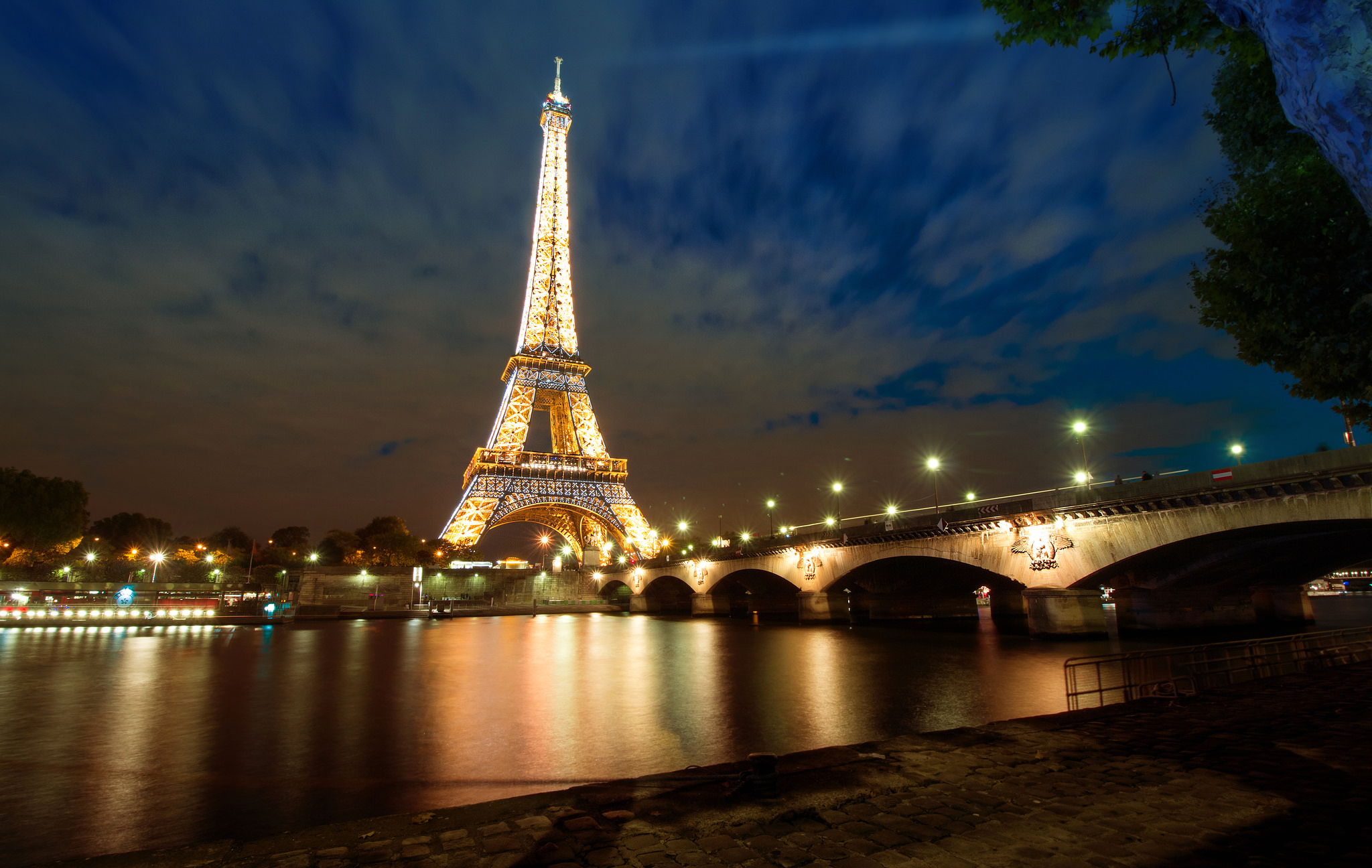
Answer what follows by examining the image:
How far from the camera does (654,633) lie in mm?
47031

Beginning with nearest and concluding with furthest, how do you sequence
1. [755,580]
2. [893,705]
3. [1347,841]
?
[1347,841], [893,705], [755,580]

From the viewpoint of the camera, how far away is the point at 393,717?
16.9 metres

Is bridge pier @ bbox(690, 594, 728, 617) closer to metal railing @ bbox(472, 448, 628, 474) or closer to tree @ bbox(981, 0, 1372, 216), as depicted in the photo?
metal railing @ bbox(472, 448, 628, 474)

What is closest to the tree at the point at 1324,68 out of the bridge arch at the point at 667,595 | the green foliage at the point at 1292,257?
the green foliage at the point at 1292,257

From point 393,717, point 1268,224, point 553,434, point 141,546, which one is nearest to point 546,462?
point 553,434

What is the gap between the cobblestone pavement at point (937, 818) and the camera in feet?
17.1

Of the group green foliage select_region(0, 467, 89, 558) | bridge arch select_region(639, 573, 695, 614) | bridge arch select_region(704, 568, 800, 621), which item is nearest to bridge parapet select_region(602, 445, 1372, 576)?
bridge arch select_region(704, 568, 800, 621)

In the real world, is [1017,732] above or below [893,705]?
above

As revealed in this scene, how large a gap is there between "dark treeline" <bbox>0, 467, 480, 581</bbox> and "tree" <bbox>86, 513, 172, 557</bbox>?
146 mm

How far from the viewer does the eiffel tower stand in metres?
75.1

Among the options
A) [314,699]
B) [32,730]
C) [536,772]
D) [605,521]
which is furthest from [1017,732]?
[605,521]

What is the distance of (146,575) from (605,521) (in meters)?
72.4

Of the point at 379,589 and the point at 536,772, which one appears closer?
the point at 536,772

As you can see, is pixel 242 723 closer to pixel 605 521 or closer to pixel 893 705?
pixel 893 705
